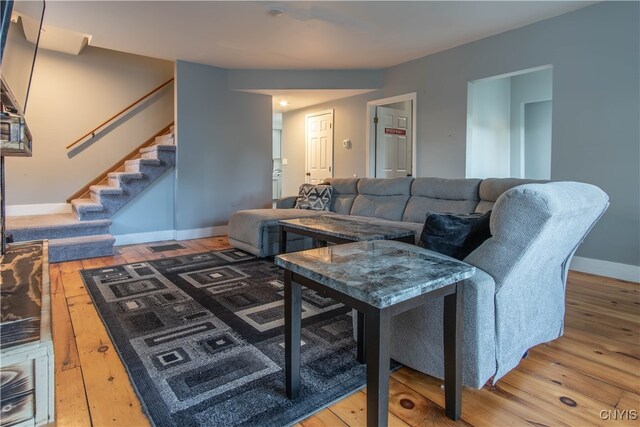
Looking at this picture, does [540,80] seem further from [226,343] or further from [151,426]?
[151,426]

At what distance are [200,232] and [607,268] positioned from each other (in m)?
5.00

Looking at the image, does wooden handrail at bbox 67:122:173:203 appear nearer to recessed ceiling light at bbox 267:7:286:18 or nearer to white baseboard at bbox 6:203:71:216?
white baseboard at bbox 6:203:71:216

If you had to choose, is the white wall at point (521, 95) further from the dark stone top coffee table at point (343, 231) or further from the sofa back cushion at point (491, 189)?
the dark stone top coffee table at point (343, 231)

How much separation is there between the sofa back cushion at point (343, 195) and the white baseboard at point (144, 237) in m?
2.42

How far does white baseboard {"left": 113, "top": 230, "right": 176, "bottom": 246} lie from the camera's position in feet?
15.4

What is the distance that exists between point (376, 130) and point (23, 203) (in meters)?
5.23

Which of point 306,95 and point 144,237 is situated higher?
point 306,95

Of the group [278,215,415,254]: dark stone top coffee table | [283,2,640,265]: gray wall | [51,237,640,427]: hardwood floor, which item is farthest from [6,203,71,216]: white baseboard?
[283,2,640,265]: gray wall

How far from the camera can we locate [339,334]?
2.12 m

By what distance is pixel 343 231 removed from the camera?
2600 mm

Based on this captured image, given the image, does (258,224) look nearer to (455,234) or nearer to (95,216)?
(95,216)

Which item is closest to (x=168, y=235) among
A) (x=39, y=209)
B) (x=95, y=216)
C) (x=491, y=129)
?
(x=95, y=216)

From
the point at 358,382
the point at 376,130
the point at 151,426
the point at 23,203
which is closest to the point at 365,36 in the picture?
the point at 376,130

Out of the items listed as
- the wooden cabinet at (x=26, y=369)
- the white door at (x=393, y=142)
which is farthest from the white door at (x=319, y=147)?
the wooden cabinet at (x=26, y=369)
